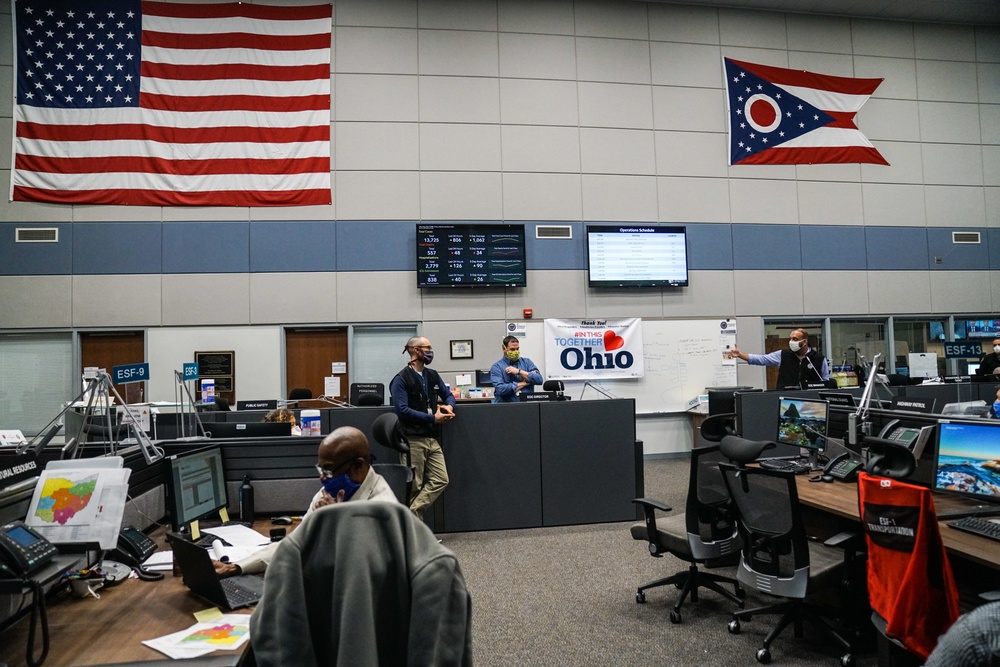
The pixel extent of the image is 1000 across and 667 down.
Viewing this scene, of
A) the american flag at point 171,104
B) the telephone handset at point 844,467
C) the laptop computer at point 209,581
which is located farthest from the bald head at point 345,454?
the american flag at point 171,104

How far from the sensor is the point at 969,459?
3064mm

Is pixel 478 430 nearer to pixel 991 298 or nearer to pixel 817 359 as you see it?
pixel 817 359

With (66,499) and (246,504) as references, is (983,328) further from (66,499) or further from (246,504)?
(66,499)

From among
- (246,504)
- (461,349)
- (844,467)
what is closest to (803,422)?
(844,467)

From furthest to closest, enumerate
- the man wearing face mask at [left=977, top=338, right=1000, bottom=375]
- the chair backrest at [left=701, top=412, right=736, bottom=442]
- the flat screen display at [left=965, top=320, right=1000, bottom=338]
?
the flat screen display at [left=965, top=320, right=1000, bottom=338] < the man wearing face mask at [left=977, top=338, right=1000, bottom=375] < the chair backrest at [left=701, top=412, right=736, bottom=442]

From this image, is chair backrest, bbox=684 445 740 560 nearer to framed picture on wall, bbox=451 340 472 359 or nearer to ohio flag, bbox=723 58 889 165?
framed picture on wall, bbox=451 340 472 359

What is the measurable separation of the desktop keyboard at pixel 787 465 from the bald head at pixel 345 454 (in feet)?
9.03

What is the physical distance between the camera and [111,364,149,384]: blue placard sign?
309 centimetres

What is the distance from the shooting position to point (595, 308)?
8211 mm

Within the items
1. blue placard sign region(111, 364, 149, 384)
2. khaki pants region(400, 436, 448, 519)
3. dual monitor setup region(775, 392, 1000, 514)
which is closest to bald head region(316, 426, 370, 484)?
blue placard sign region(111, 364, 149, 384)

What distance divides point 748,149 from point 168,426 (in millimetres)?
8066

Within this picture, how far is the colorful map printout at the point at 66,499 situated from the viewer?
1964 millimetres

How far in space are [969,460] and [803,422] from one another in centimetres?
118

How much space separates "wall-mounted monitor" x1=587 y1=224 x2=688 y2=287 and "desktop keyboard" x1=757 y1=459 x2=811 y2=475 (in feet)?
13.9
